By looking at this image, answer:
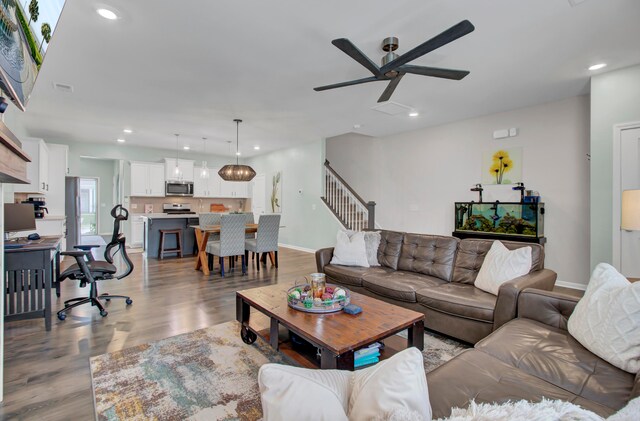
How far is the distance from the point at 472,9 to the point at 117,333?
3.93 metres

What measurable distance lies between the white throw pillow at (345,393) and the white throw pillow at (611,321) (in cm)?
124

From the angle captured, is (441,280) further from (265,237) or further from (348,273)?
(265,237)

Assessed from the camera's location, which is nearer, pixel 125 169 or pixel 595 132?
pixel 595 132

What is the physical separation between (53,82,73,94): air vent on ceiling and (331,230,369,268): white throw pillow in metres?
3.86

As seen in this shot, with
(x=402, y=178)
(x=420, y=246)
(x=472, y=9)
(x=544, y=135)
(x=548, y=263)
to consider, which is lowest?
(x=548, y=263)

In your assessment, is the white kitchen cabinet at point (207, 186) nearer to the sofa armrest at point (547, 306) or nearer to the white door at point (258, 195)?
the white door at point (258, 195)

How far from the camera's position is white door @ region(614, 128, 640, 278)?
319 cm

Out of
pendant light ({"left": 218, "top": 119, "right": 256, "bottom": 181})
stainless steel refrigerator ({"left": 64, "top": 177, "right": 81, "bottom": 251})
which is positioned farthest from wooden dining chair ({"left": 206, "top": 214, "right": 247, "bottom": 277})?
stainless steel refrigerator ({"left": 64, "top": 177, "right": 81, "bottom": 251})

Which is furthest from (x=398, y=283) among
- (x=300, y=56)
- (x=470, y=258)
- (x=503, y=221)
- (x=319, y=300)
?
(x=503, y=221)

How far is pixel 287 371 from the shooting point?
0.72 m

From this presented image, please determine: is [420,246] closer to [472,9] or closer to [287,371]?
[472,9]

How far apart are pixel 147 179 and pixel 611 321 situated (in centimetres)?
866

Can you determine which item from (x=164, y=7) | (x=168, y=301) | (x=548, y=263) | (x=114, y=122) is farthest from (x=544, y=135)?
(x=114, y=122)

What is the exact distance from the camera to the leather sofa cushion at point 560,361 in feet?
3.98
